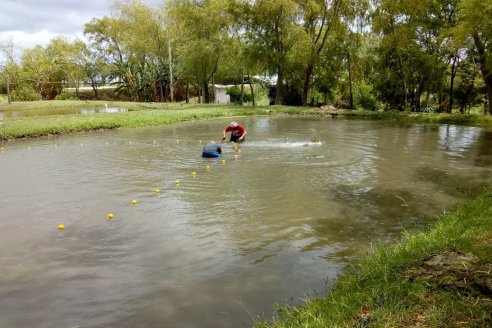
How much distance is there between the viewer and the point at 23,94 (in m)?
46.0

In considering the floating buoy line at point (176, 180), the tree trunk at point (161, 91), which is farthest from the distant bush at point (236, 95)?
the floating buoy line at point (176, 180)

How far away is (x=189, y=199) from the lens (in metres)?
9.07

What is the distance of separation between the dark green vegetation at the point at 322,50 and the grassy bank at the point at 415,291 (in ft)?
53.3

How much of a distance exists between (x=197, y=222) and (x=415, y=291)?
4.53 m

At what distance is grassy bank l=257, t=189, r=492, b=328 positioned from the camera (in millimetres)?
3514

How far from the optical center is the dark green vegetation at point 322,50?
88.8 ft

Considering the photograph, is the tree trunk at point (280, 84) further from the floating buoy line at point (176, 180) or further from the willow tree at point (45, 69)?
Answer: the willow tree at point (45, 69)

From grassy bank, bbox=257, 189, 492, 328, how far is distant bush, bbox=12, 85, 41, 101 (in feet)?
165

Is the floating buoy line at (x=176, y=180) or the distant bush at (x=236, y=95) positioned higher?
A: the distant bush at (x=236, y=95)

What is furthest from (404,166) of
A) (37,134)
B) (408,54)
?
(408,54)

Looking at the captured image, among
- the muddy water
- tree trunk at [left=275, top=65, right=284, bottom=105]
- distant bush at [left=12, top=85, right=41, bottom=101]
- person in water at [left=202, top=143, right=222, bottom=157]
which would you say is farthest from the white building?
person in water at [left=202, top=143, right=222, bottom=157]

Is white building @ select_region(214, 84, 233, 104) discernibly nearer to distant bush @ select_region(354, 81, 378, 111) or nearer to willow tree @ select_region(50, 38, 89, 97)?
willow tree @ select_region(50, 38, 89, 97)

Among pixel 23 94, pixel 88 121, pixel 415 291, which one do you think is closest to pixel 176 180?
pixel 415 291

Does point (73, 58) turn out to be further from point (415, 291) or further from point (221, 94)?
point (415, 291)
